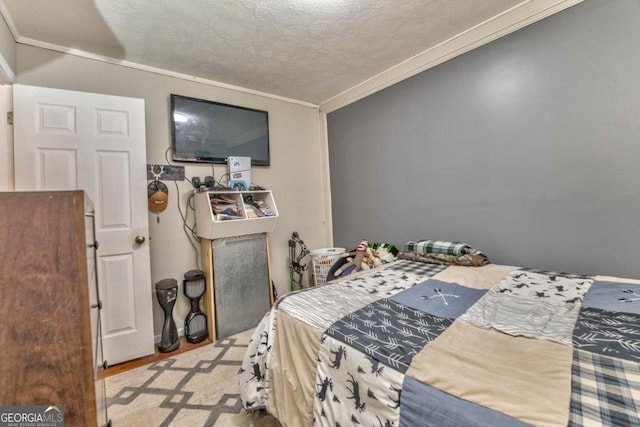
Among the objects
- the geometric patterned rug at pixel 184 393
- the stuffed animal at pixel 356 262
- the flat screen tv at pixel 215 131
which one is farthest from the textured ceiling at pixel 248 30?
the geometric patterned rug at pixel 184 393

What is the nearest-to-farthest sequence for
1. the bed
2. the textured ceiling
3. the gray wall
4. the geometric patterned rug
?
the bed, the geometric patterned rug, the gray wall, the textured ceiling

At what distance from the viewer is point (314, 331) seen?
117 centimetres

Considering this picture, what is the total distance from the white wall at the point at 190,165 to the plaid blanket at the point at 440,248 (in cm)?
150

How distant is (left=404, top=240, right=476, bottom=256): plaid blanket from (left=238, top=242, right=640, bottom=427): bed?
37 cm

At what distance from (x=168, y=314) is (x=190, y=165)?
1.42 metres

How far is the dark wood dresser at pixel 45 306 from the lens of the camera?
710mm

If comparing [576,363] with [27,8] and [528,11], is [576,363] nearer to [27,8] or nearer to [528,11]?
[528,11]

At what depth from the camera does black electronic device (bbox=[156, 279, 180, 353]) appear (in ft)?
7.52

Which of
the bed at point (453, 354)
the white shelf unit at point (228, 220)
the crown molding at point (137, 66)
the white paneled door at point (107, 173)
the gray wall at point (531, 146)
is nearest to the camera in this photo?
the bed at point (453, 354)

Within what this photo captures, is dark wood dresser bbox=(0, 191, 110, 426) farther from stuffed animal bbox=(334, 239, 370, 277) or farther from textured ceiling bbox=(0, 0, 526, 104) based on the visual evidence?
stuffed animal bbox=(334, 239, 370, 277)

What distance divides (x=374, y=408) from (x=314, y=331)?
1.21ft

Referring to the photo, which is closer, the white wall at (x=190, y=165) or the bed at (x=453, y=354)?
the bed at (x=453, y=354)

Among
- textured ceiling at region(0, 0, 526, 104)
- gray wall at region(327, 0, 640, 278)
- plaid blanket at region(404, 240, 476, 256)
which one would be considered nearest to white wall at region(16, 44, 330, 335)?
textured ceiling at region(0, 0, 526, 104)

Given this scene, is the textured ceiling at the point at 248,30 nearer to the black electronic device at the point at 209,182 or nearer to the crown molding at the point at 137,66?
the crown molding at the point at 137,66
